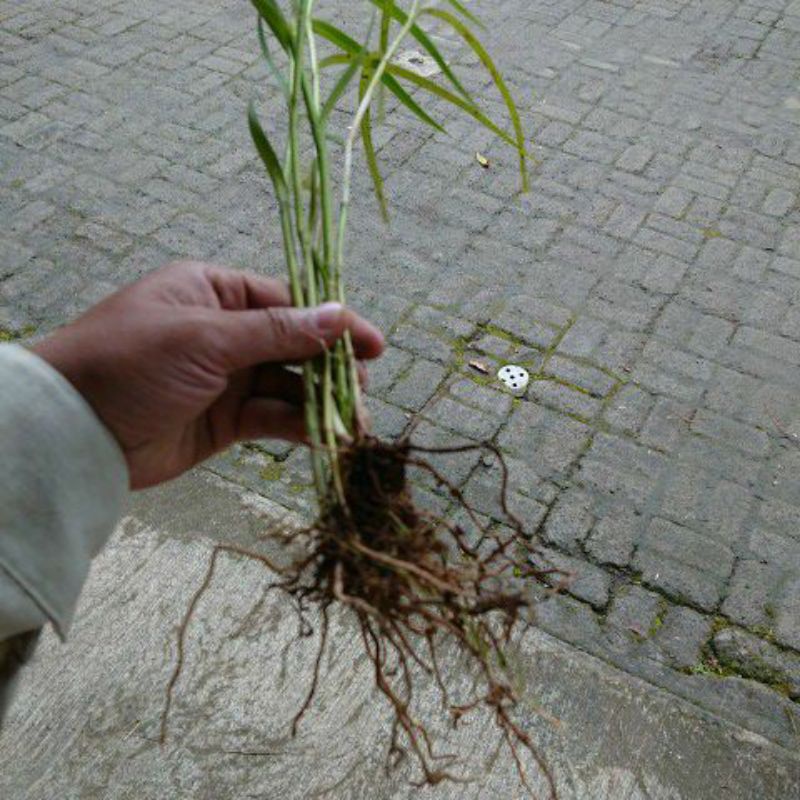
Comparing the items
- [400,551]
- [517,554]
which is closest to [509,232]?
[517,554]

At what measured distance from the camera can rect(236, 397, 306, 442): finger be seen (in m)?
2.08

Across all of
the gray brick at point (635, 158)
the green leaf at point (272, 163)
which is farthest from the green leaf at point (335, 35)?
the gray brick at point (635, 158)

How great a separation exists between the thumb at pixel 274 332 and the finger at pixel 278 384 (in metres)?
0.35

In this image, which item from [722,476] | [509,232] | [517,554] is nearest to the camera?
[517,554]

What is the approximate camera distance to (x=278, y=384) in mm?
2125

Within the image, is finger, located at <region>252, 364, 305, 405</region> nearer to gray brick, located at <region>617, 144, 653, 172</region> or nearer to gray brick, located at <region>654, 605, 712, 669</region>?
gray brick, located at <region>654, 605, 712, 669</region>

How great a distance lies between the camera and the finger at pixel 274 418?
2076 mm

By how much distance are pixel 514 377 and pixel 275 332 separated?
6.16ft

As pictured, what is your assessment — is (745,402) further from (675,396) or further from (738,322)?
(738,322)

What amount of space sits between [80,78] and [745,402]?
3.95m

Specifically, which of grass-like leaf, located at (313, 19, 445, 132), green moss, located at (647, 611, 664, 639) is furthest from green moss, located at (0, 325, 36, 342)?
green moss, located at (647, 611, 664, 639)

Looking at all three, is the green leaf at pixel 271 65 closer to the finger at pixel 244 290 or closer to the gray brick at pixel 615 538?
the finger at pixel 244 290

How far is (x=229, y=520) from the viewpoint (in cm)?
289

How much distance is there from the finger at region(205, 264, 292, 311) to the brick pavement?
0.41 meters
